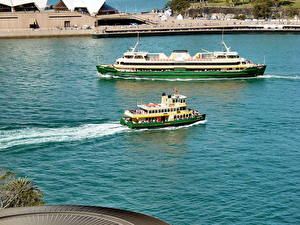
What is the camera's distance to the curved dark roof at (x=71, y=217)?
14438mm

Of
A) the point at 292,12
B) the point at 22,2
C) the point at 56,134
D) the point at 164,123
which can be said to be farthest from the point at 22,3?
the point at 56,134

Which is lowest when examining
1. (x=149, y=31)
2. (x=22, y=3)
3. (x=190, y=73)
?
(x=190, y=73)

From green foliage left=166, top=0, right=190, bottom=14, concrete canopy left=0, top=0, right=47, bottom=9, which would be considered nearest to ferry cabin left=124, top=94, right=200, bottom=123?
concrete canopy left=0, top=0, right=47, bottom=9

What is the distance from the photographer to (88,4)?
92062 mm

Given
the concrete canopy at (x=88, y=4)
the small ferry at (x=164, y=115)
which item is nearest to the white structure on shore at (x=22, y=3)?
the concrete canopy at (x=88, y=4)

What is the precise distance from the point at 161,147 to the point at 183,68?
72.5ft

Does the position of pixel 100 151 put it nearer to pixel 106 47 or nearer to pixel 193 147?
pixel 193 147

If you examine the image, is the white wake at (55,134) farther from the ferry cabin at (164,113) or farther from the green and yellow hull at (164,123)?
the ferry cabin at (164,113)

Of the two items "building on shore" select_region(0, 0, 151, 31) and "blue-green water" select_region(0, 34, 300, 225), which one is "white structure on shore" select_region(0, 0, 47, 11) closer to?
"building on shore" select_region(0, 0, 151, 31)

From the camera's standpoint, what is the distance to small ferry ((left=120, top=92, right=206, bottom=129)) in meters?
33.4

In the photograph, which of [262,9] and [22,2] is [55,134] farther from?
[262,9]

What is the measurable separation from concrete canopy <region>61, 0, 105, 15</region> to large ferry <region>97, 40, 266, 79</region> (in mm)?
41731

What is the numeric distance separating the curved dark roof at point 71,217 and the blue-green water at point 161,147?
673 cm

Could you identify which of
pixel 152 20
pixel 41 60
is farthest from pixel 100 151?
pixel 152 20
